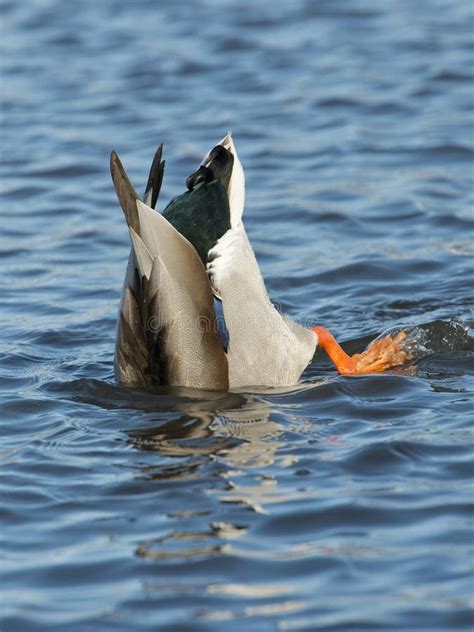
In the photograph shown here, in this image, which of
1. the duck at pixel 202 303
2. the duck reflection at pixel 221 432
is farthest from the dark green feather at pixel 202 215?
the duck reflection at pixel 221 432

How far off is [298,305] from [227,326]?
1954mm

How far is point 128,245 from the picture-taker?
8.77 meters

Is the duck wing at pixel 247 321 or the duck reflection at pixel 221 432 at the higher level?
the duck wing at pixel 247 321

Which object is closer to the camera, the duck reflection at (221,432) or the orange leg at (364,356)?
the duck reflection at (221,432)

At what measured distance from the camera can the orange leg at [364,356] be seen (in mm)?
6164

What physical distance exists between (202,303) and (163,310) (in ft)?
0.60

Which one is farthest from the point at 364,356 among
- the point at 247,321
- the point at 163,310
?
the point at 163,310

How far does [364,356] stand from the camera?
6.29 m

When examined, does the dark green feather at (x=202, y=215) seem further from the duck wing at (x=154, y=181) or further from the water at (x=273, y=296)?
the water at (x=273, y=296)

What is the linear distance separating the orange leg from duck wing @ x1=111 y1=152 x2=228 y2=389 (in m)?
0.69

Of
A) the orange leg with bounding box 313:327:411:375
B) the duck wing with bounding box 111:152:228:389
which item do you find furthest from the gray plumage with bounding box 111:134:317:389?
the orange leg with bounding box 313:327:411:375

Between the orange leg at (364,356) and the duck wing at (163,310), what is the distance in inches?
27.0

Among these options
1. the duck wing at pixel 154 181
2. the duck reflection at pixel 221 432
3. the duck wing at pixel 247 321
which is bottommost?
the duck reflection at pixel 221 432

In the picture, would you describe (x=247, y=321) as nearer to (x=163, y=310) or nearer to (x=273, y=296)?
(x=163, y=310)
